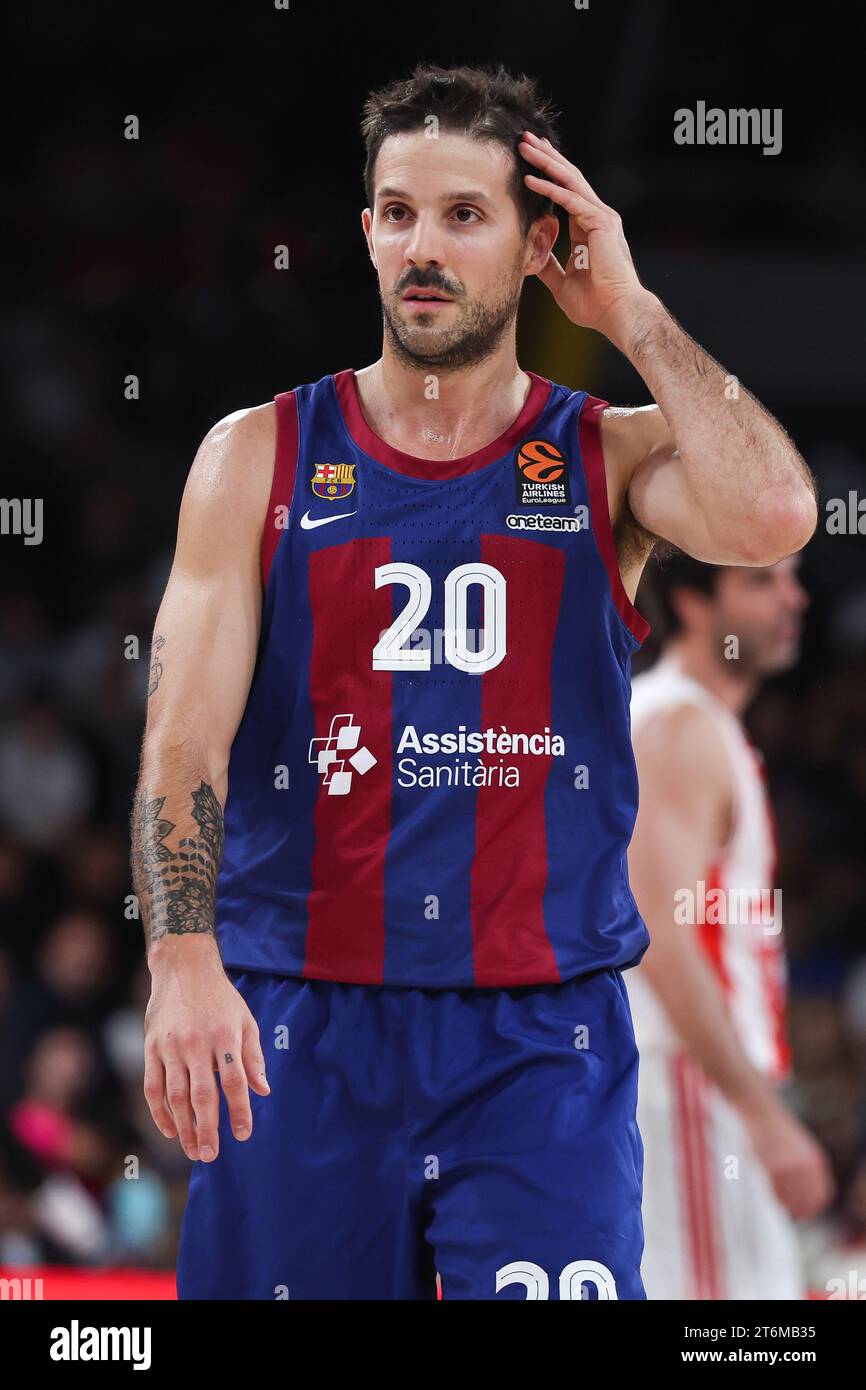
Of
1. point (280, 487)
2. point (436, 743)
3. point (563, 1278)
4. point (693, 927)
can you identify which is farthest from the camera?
point (693, 927)

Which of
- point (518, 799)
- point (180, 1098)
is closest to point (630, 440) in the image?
point (518, 799)

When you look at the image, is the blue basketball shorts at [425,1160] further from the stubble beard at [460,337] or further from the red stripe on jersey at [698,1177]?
the red stripe on jersey at [698,1177]

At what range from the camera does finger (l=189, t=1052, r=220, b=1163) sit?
8.46 feet

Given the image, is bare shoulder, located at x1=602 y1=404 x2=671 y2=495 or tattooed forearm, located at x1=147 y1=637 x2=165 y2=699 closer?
tattooed forearm, located at x1=147 y1=637 x2=165 y2=699

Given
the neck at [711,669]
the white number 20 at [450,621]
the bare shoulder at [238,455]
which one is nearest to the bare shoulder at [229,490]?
the bare shoulder at [238,455]

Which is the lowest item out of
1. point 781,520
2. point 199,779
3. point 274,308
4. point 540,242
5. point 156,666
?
point 199,779

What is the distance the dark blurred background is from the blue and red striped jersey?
4.75 metres

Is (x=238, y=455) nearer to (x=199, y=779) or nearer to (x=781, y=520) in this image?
(x=199, y=779)

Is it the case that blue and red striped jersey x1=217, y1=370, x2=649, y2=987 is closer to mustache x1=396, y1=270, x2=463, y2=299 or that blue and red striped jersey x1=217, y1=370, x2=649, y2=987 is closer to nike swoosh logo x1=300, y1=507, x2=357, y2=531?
nike swoosh logo x1=300, y1=507, x2=357, y2=531

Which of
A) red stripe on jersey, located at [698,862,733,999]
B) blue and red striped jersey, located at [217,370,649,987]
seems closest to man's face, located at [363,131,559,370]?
blue and red striped jersey, located at [217,370,649,987]

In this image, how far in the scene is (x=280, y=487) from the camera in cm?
310

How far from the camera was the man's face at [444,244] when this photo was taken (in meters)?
3.06

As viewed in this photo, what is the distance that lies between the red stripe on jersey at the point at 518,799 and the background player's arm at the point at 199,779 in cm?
43

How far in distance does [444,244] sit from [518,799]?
97cm
